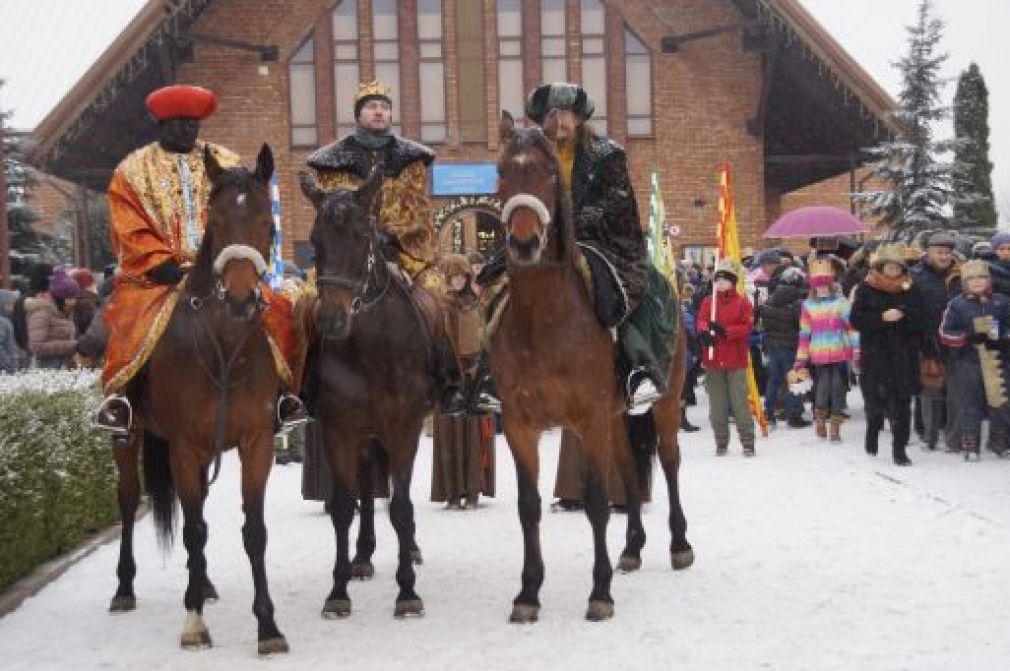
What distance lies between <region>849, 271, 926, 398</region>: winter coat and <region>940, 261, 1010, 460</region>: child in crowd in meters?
0.34

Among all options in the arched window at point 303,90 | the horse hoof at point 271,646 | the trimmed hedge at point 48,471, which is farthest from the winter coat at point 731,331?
the arched window at point 303,90

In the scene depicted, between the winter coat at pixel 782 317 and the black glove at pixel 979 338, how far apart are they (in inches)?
135

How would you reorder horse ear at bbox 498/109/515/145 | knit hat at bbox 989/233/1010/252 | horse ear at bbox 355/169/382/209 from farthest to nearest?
knit hat at bbox 989/233/1010/252, horse ear at bbox 355/169/382/209, horse ear at bbox 498/109/515/145

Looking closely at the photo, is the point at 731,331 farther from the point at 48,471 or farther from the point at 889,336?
the point at 48,471

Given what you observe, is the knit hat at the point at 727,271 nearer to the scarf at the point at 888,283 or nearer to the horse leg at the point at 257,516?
the scarf at the point at 888,283

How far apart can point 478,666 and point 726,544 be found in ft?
11.0

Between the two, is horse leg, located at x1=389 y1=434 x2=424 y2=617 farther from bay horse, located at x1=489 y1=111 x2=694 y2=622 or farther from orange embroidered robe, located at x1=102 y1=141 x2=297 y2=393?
orange embroidered robe, located at x1=102 y1=141 x2=297 y2=393

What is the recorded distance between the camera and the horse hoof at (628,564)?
8.20m

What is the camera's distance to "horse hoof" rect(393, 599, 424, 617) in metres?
7.14

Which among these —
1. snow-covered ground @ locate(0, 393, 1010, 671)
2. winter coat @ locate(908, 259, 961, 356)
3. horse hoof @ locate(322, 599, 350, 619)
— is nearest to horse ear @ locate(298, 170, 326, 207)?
horse hoof @ locate(322, 599, 350, 619)

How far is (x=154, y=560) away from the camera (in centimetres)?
914

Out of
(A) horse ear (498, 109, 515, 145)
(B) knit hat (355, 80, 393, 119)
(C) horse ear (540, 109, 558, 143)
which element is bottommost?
(A) horse ear (498, 109, 515, 145)

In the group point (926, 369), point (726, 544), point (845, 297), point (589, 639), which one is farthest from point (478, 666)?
point (845, 297)

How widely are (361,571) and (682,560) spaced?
218cm
